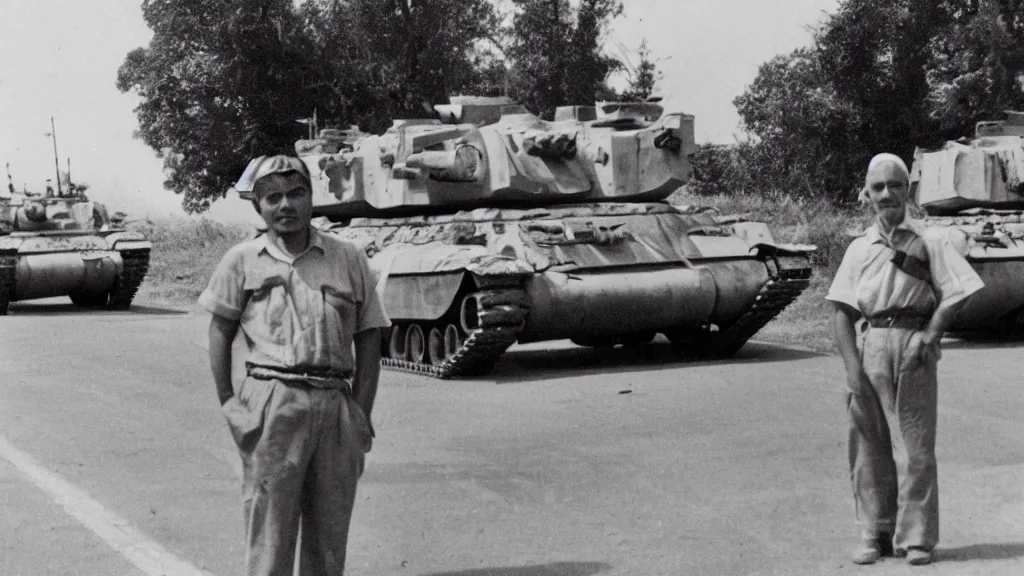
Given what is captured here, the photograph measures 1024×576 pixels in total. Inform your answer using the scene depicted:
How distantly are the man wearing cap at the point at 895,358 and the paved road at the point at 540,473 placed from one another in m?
0.22

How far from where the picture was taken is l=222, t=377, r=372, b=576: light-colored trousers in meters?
4.79

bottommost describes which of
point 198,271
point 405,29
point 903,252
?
point 198,271

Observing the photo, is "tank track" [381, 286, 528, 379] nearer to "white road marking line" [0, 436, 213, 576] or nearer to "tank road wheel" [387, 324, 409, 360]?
"tank road wheel" [387, 324, 409, 360]

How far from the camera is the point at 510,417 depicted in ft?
34.5

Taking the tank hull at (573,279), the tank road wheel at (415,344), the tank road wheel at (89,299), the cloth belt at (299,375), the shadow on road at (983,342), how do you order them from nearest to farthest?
the cloth belt at (299,375) → the tank hull at (573,279) → the tank road wheel at (415,344) → the shadow on road at (983,342) → the tank road wheel at (89,299)

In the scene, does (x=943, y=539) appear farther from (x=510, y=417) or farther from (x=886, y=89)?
(x=886, y=89)

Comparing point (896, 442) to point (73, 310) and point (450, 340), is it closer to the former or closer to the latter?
point (450, 340)

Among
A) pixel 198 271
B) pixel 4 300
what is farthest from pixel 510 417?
pixel 198 271

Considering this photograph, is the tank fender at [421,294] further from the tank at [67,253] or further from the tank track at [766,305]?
the tank at [67,253]

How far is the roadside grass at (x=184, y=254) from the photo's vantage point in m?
28.0

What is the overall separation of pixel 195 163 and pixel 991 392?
29837 millimetres

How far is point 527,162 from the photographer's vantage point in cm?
1478

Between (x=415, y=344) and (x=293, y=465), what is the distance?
948cm

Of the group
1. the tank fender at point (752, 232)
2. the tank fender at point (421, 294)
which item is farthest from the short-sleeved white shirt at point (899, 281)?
the tank fender at point (752, 232)
